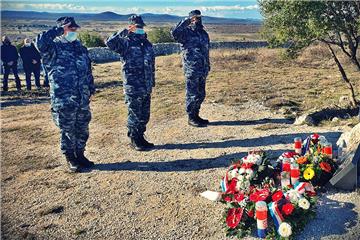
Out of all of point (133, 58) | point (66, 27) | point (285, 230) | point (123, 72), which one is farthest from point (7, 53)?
point (285, 230)

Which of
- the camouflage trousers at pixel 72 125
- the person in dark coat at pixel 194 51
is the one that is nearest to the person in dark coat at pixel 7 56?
the person in dark coat at pixel 194 51

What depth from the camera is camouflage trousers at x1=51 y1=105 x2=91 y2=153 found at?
7.96m

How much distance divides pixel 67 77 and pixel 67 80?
0.05 meters

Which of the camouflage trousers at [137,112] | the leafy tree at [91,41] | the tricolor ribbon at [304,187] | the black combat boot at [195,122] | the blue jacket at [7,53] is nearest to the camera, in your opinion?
the tricolor ribbon at [304,187]

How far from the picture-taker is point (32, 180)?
26.6 ft

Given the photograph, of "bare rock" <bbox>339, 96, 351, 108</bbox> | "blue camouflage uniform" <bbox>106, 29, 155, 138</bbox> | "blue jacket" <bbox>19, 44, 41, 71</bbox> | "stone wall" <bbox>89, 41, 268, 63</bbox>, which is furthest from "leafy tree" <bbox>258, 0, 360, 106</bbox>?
"stone wall" <bbox>89, 41, 268, 63</bbox>

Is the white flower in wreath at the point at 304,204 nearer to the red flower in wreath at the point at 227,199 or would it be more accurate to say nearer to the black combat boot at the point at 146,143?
the red flower in wreath at the point at 227,199

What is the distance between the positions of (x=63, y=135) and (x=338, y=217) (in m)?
4.78

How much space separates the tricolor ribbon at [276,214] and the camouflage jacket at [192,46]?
5.22m

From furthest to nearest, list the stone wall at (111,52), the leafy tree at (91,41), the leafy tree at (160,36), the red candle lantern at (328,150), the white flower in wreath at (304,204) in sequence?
1. the leafy tree at (160,36)
2. the leafy tree at (91,41)
3. the stone wall at (111,52)
4. the red candle lantern at (328,150)
5. the white flower in wreath at (304,204)

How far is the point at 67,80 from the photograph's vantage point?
25.7 ft

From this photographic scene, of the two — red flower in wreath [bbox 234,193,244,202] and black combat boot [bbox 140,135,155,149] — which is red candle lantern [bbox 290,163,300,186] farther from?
black combat boot [bbox 140,135,155,149]

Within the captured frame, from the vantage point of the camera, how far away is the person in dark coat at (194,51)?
1025 cm

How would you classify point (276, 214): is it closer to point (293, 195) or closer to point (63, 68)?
point (293, 195)
